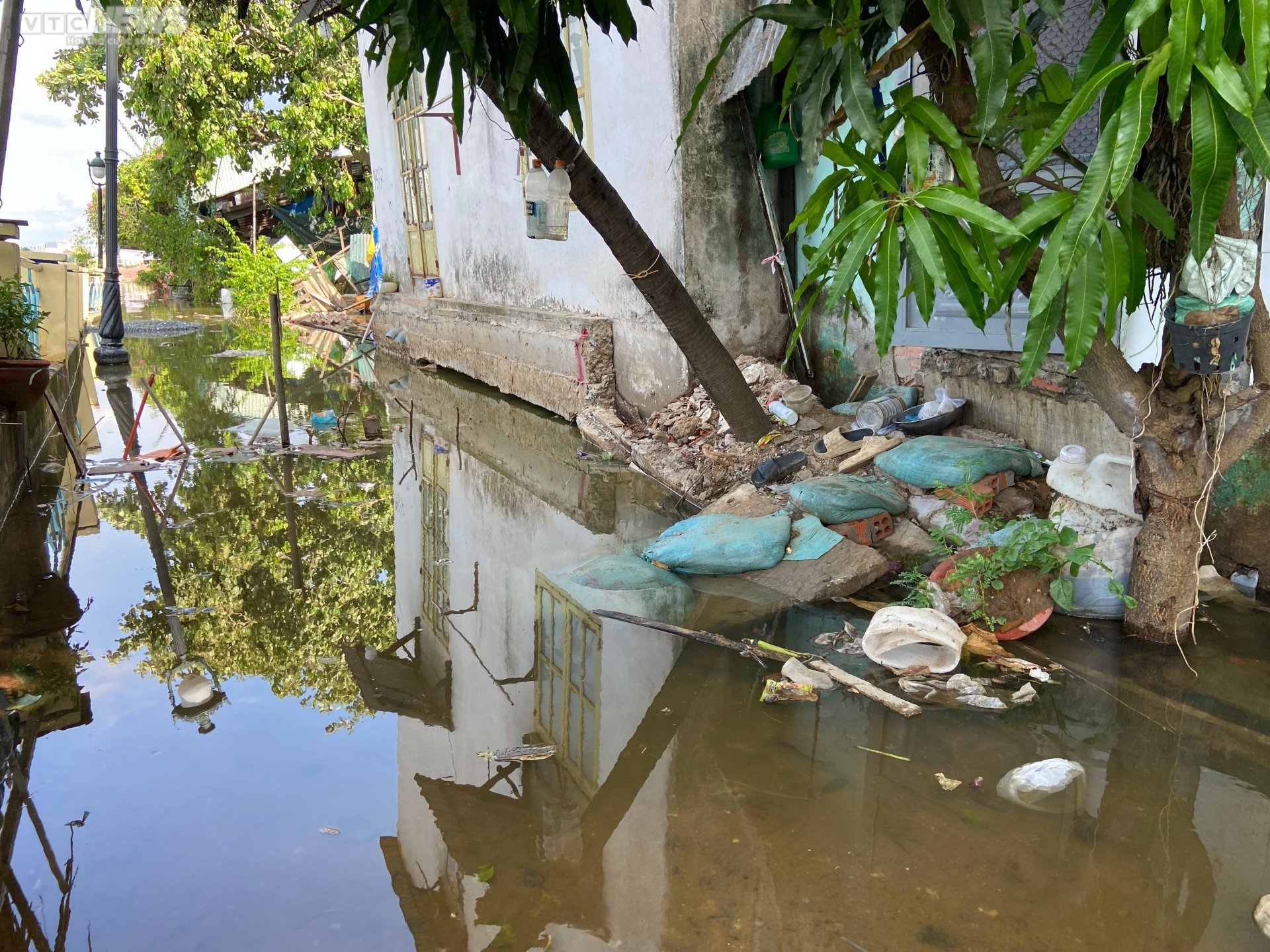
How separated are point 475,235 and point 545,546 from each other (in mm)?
5915

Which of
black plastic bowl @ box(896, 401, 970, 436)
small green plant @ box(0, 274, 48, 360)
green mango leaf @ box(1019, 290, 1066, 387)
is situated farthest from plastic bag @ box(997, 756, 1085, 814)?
small green plant @ box(0, 274, 48, 360)

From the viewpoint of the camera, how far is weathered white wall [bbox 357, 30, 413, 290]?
12555 millimetres

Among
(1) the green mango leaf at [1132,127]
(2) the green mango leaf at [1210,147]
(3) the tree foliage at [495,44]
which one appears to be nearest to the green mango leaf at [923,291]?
(1) the green mango leaf at [1132,127]

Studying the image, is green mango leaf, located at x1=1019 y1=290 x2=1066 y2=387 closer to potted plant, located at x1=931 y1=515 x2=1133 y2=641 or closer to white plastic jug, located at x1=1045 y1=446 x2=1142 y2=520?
potted plant, located at x1=931 y1=515 x2=1133 y2=641

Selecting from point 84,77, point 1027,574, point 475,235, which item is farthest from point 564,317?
point 84,77

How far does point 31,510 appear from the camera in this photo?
5.93 m

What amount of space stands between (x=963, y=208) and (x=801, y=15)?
84 centimetres

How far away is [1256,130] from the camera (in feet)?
7.16

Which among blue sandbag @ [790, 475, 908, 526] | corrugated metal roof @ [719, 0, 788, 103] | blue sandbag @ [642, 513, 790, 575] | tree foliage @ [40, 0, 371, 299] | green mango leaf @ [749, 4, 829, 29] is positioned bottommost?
blue sandbag @ [642, 513, 790, 575]

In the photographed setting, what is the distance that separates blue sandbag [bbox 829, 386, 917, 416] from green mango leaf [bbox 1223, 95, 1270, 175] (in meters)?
3.39

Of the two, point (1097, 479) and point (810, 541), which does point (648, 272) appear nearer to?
point (810, 541)

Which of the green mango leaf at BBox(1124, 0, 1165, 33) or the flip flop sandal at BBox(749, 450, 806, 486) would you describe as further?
the flip flop sandal at BBox(749, 450, 806, 486)

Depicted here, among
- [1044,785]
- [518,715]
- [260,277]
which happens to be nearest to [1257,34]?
[1044,785]

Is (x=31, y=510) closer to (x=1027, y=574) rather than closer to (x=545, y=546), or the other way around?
(x=545, y=546)
